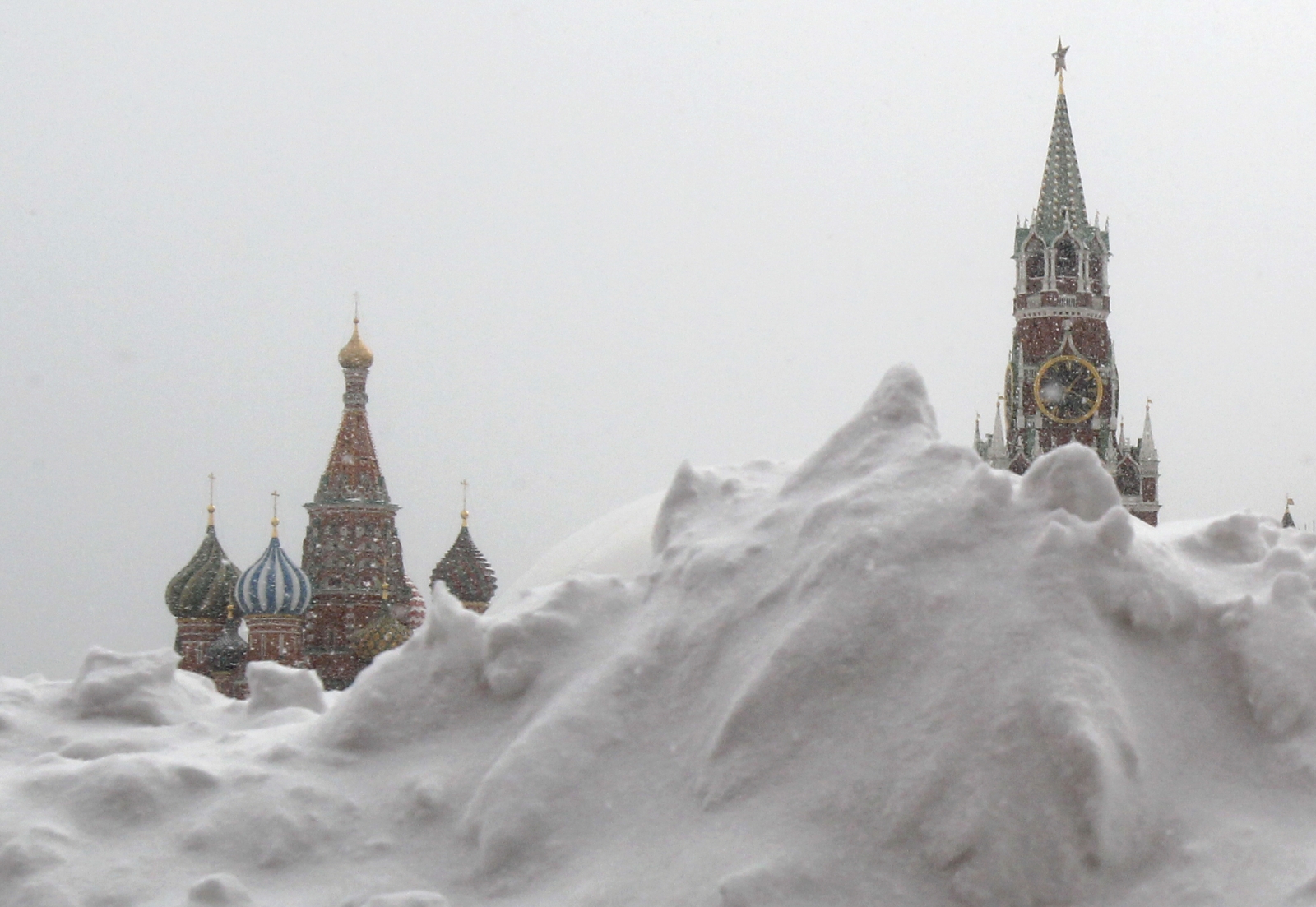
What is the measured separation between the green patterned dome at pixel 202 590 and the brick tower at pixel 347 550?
2.19m

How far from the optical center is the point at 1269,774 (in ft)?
9.03

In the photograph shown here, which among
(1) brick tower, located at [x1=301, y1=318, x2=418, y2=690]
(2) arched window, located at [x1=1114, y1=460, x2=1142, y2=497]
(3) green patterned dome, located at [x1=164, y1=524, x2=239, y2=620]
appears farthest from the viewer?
(2) arched window, located at [x1=1114, y1=460, x2=1142, y2=497]

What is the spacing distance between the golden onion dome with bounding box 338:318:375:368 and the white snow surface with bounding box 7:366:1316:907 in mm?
34657

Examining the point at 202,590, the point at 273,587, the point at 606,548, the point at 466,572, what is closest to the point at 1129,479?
the point at 466,572

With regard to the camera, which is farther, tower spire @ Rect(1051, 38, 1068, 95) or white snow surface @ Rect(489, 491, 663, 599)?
tower spire @ Rect(1051, 38, 1068, 95)

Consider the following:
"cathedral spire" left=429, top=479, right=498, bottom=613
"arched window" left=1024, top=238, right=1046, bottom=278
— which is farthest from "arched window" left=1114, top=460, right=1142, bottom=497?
"cathedral spire" left=429, top=479, right=498, bottom=613

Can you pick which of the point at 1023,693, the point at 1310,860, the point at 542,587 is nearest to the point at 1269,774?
the point at 1310,860

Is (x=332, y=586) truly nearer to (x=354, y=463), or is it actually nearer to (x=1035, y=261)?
(x=354, y=463)

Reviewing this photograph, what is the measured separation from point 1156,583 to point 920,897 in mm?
788

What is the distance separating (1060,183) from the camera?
45344 mm

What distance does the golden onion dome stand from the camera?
123 ft

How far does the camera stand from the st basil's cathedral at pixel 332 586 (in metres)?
31.6

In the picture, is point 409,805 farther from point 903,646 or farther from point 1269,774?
point 1269,774

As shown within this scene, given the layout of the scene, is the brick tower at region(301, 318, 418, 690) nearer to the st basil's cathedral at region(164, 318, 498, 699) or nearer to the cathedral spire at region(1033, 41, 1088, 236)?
the st basil's cathedral at region(164, 318, 498, 699)
